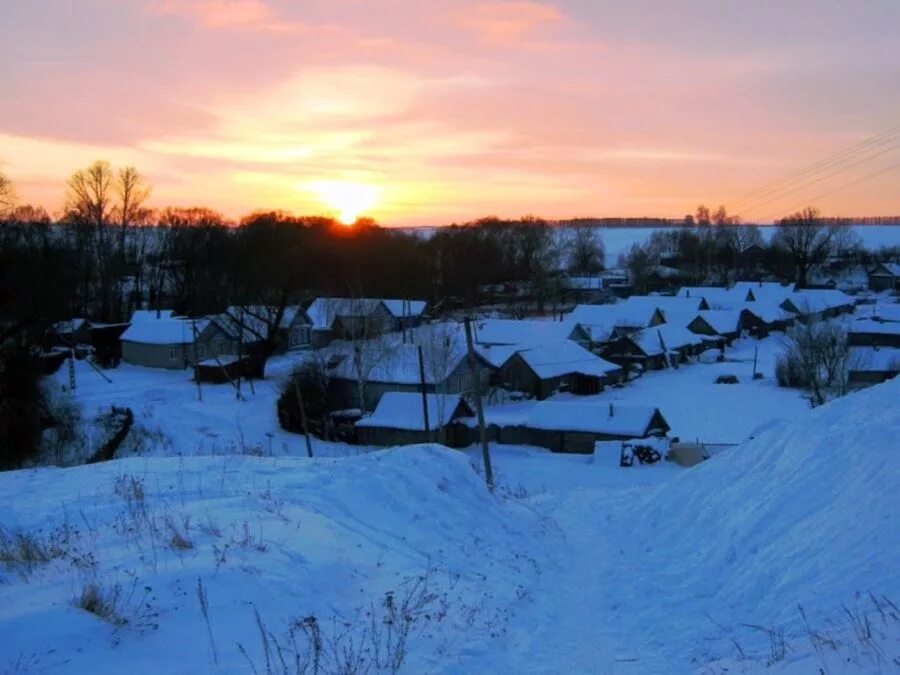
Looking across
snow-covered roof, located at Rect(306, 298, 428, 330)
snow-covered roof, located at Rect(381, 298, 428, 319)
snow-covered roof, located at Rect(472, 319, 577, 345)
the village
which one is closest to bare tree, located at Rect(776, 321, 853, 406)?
the village

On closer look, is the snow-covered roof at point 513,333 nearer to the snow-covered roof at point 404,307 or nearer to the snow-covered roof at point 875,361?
the snow-covered roof at point 404,307

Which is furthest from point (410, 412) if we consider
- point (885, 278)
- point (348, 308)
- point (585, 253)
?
point (885, 278)

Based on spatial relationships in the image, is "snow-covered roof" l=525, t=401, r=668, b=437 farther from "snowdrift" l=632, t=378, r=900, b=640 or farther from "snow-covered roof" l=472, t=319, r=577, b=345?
"snow-covered roof" l=472, t=319, r=577, b=345

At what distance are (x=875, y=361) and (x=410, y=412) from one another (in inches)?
1230

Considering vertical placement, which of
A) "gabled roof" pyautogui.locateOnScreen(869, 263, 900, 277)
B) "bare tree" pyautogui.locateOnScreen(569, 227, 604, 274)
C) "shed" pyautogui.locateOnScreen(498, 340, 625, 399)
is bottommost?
"shed" pyautogui.locateOnScreen(498, 340, 625, 399)

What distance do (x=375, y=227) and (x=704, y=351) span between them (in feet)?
149

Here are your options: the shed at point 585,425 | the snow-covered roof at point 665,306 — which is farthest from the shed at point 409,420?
the snow-covered roof at point 665,306

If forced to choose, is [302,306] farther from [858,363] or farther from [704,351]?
[858,363]

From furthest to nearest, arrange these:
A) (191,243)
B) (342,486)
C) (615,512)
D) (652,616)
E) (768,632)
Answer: (191,243) < (615,512) < (342,486) < (652,616) < (768,632)

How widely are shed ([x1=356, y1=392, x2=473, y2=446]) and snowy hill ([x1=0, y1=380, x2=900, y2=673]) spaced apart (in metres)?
20.5

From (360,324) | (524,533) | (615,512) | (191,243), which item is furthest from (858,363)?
(191,243)

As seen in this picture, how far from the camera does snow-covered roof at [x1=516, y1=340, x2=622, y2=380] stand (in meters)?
45.1

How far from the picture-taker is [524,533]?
11.7m

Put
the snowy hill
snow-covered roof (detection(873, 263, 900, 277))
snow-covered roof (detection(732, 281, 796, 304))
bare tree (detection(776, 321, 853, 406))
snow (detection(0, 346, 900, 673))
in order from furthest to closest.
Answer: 1. snow-covered roof (detection(873, 263, 900, 277))
2. snow-covered roof (detection(732, 281, 796, 304))
3. bare tree (detection(776, 321, 853, 406))
4. snow (detection(0, 346, 900, 673))
5. the snowy hill
